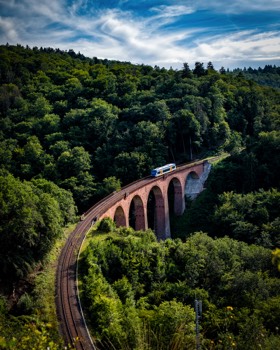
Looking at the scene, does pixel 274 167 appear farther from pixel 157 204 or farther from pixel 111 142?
pixel 111 142

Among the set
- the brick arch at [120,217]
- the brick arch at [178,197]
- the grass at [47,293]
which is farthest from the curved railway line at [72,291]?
the brick arch at [178,197]

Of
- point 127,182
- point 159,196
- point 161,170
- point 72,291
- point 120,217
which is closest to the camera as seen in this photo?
point 72,291

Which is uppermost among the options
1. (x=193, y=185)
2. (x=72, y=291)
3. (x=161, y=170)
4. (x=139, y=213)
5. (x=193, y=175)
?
(x=161, y=170)

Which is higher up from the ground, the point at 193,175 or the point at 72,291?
the point at 193,175

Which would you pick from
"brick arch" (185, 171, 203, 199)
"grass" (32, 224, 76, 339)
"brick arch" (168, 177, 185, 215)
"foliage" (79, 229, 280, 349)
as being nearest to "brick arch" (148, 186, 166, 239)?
"brick arch" (168, 177, 185, 215)

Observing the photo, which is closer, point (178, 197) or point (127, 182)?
point (127, 182)

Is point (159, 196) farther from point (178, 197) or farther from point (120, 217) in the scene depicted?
point (120, 217)

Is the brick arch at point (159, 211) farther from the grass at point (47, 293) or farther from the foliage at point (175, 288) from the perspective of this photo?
the grass at point (47, 293)

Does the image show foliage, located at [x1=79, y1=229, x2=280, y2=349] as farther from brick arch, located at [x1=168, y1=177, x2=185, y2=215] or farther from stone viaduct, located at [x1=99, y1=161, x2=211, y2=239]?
brick arch, located at [x1=168, y1=177, x2=185, y2=215]

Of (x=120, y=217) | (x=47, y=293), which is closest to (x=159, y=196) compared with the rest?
(x=120, y=217)
